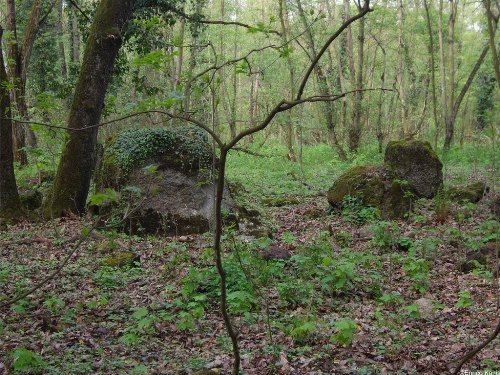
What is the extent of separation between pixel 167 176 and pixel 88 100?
2.22 metres

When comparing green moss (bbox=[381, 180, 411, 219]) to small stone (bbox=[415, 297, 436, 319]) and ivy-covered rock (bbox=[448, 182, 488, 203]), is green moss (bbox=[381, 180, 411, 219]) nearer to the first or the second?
ivy-covered rock (bbox=[448, 182, 488, 203])

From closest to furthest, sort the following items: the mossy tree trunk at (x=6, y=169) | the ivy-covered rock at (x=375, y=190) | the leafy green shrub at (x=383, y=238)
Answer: the leafy green shrub at (x=383, y=238) → the mossy tree trunk at (x=6, y=169) → the ivy-covered rock at (x=375, y=190)

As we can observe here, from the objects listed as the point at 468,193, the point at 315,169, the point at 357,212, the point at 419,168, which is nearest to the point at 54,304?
the point at 357,212

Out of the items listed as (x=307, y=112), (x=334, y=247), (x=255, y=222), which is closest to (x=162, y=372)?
(x=334, y=247)

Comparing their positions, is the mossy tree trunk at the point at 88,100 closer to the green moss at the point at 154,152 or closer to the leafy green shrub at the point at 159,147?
the green moss at the point at 154,152

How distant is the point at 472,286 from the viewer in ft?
19.9

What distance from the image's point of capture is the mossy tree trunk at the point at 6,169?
9.20m

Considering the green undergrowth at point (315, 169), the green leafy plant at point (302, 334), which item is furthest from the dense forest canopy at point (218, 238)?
the green undergrowth at point (315, 169)

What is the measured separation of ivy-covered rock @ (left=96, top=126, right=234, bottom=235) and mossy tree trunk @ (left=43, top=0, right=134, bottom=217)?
0.62 meters

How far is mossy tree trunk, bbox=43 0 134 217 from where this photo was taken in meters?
9.78

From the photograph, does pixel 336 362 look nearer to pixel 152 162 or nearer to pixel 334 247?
pixel 334 247

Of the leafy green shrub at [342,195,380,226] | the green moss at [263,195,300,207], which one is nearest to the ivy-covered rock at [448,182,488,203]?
the leafy green shrub at [342,195,380,226]

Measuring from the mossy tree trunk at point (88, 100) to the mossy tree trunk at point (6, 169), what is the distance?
641 millimetres

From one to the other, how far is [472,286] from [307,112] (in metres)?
28.8
